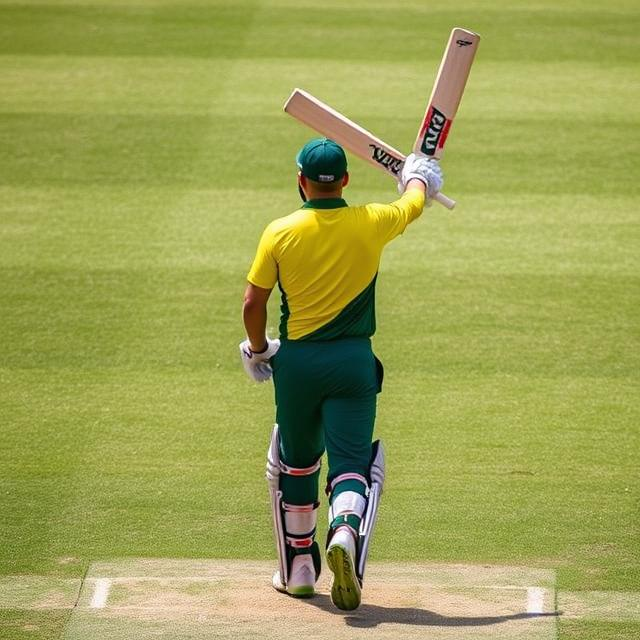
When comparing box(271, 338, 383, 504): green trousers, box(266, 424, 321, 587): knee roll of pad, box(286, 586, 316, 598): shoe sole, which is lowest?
box(286, 586, 316, 598): shoe sole

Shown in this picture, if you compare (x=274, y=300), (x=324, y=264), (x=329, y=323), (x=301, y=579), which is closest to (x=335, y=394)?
(x=329, y=323)

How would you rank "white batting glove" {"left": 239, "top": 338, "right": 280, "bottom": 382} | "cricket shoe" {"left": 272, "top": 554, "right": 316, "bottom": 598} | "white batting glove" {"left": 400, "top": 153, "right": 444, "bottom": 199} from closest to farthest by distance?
"white batting glove" {"left": 239, "top": 338, "right": 280, "bottom": 382}, "cricket shoe" {"left": 272, "top": 554, "right": 316, "bottom": 598}, "white batting glove" {"left": 400, "top": 153, "right": 444, "bottom": 199}

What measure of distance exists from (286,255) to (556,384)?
124 inches

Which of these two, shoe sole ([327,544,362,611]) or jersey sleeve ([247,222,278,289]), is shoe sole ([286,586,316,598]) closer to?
shoe sole ([327,544,362,611])

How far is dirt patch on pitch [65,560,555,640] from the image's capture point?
4.68m

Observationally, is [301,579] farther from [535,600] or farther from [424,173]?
[424,173]

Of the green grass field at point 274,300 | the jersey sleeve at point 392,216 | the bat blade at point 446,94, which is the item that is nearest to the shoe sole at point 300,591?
the green grass field at point 274,300

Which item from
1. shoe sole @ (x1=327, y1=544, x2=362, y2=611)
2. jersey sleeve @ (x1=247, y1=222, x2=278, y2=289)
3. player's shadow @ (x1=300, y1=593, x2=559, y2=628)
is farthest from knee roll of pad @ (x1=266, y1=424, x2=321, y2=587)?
jersey sleeve @ (x1=247, y1=222, x2=278, y2=289)

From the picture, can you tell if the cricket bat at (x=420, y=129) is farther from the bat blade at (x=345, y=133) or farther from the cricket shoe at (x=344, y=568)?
the cricket shoe at (x=344, y=568)

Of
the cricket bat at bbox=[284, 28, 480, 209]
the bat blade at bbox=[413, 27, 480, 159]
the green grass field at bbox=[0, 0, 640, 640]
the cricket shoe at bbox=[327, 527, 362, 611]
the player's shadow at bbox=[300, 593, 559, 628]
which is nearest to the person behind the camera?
the cricket shoe at bbox=[327, 527, 362, 611]

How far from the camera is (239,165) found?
11.2m

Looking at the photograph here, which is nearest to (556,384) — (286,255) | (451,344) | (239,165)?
(451,344)

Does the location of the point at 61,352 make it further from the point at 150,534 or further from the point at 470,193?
the point at 470,193

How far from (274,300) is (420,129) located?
3327 millimetres
